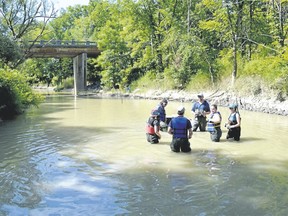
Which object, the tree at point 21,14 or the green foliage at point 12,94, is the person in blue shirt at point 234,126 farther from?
the tree at point 21,14

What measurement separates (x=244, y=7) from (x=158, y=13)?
11554 millimetres

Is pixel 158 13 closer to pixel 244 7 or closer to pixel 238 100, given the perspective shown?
pixel 244 7

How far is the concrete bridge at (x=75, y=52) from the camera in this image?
4119 cm

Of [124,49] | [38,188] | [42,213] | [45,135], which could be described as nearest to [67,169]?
[38,188]

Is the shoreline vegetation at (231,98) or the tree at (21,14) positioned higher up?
the tree at (21,14)

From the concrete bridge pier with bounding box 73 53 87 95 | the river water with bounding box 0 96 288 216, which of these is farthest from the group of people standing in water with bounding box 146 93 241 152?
the concrete bridge pier with bounding box 73 53 87 95

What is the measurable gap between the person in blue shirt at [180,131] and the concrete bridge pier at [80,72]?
3543 centimetres

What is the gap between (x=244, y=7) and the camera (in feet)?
90.2

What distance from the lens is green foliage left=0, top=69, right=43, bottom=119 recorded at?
1653 centimetres

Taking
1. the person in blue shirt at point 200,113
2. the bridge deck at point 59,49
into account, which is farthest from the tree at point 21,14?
the person in blue shirt at point 200,113

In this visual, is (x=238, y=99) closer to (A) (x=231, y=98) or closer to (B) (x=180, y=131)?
(A) (x=231, y=98)

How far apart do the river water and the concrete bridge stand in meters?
29.6

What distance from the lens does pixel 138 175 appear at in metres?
7.69

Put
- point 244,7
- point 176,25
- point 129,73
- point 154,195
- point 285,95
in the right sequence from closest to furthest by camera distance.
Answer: point 154,195 < point 285,95 < point 244,7 < point 176,25 < point 129,73
